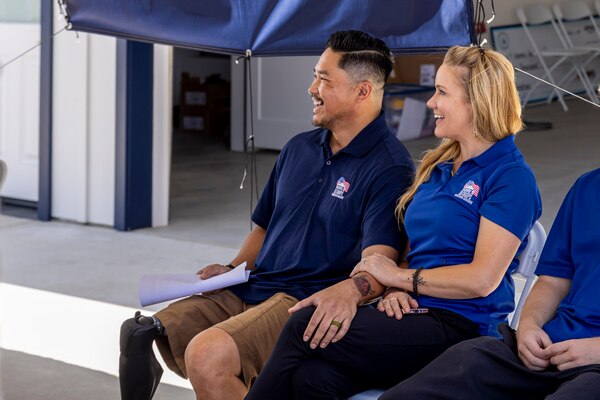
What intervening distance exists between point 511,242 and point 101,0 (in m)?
2.13

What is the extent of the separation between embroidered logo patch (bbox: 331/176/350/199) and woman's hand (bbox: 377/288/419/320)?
389 millimetres

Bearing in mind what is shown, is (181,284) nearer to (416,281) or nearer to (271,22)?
(416,281)

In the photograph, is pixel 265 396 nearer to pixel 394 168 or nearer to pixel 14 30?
pixel 394 168

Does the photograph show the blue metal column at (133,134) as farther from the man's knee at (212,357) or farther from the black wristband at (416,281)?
the black wristband at (416,281)

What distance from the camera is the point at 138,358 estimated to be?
2.94 m

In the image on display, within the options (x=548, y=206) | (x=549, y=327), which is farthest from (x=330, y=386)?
(x=548, y=206)

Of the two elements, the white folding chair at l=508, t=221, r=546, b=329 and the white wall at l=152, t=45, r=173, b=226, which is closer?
the white folding chair at l=508, t=221, r=546, b=329

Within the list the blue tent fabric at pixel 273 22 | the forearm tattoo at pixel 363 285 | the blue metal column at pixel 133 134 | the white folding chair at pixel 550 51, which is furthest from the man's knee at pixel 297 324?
the white folding chair at pixel 550 51

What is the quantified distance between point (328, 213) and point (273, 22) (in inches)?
44.8

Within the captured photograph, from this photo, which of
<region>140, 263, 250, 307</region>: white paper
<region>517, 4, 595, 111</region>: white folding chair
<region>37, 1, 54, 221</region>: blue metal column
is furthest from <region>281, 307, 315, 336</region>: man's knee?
<region>517, 4, 595, 111</region>: white folding chair

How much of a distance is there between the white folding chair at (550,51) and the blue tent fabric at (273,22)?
29.1 ft

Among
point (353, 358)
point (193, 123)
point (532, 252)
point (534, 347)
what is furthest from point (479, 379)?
point (193, 123)

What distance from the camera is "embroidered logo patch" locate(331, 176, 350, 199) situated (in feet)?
9.84

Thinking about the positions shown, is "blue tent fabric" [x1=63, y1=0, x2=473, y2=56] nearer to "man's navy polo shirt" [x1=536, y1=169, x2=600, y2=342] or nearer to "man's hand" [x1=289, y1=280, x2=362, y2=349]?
"man's navy polo shirt" [x1=536, y1=169, x2=600, y2=342]
